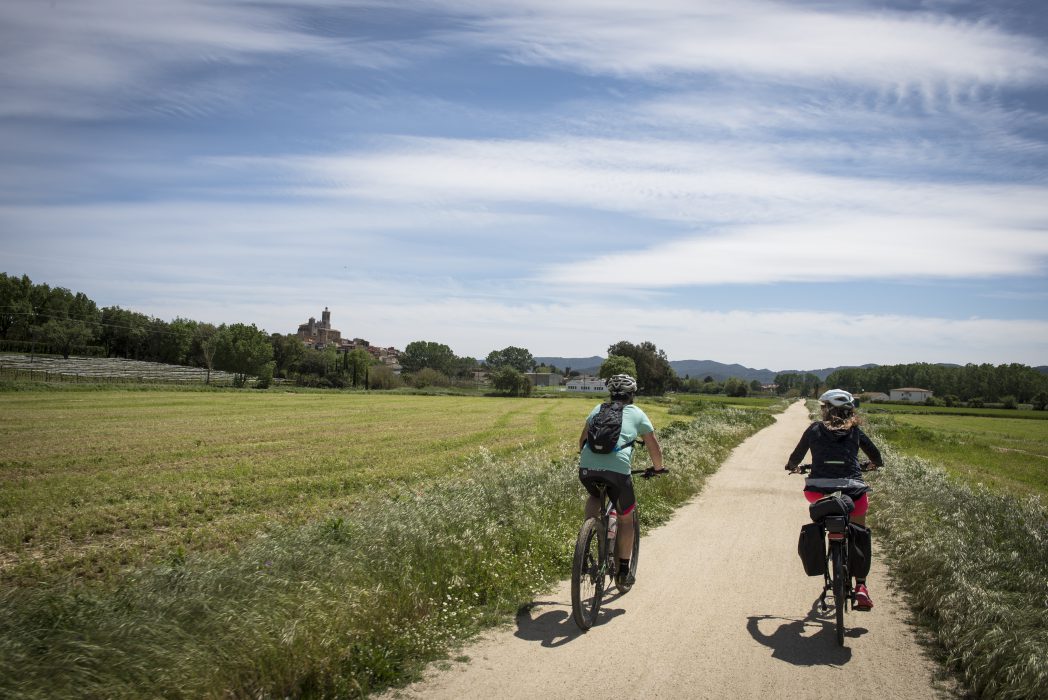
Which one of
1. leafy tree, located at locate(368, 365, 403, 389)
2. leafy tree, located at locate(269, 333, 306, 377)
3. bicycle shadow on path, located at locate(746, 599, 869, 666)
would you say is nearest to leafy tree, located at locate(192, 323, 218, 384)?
leafy tree, located at locate(269, 333, 306, 377)

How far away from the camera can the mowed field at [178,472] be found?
37.3 ft

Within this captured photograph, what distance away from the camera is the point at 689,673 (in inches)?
193

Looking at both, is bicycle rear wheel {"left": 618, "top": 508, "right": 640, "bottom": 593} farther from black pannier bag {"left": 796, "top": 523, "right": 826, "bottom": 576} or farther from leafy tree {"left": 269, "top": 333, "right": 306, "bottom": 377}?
leafy tree {"left": 269, "top": 333, "right": 306, "bottom": 377}

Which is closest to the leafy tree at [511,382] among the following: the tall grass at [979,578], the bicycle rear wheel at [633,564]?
the tall grass at [979,578]

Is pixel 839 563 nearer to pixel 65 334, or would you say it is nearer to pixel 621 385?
pixel 621 385

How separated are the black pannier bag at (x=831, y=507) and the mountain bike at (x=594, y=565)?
1379 mm

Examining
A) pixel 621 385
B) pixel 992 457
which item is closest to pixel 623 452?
pixel 621 385

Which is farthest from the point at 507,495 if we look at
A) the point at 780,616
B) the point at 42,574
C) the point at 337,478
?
the point at 337,478

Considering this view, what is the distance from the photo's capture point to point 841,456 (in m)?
6.02

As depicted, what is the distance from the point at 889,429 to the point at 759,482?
97.9 ft

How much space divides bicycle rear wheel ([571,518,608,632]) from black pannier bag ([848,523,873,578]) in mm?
2223

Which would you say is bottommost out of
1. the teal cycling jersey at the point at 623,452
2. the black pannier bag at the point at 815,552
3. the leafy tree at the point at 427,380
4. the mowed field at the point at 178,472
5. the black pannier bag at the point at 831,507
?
the mowed field at the point at 178,472

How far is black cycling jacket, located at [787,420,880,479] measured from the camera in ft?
19.7

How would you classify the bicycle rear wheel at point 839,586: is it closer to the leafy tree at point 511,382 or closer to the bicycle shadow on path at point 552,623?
the bicycle shadow on path at point 552,623
